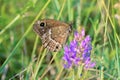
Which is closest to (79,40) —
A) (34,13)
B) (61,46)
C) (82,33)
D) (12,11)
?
(82,33)

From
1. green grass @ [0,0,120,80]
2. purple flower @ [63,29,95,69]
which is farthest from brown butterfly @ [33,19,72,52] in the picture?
purple flower @ [63,29,95,69]

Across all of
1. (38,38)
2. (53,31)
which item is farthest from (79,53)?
(38,38)

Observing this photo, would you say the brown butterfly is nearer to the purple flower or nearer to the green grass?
the green grass

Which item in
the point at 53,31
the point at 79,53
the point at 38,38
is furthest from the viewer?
the point at 38,38

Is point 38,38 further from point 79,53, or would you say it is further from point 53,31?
point 79,53

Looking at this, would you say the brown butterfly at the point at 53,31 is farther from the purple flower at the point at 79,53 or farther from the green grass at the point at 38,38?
the purple flower at the point at 79,53

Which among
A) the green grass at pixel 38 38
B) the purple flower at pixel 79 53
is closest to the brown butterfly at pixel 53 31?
the green grass at pixel 38 38
